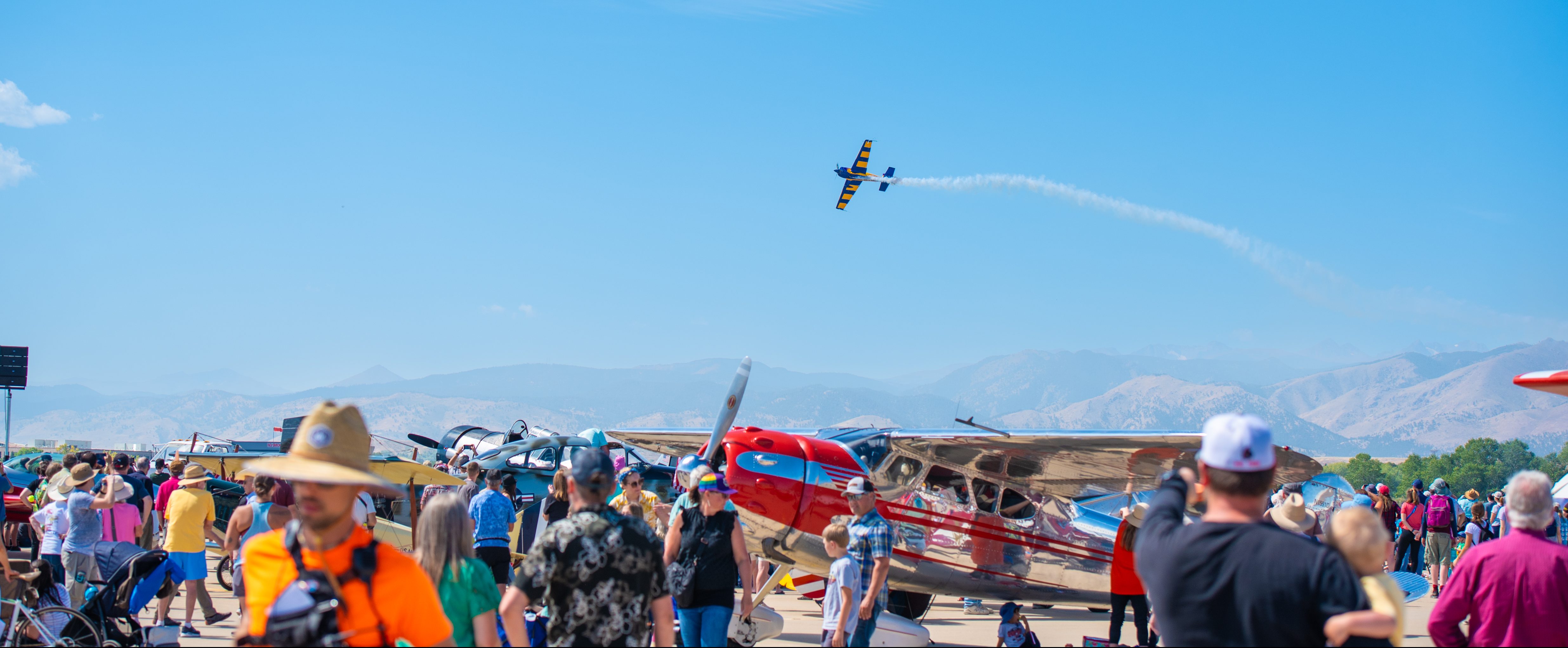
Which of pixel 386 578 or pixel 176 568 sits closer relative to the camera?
pixel 386 578

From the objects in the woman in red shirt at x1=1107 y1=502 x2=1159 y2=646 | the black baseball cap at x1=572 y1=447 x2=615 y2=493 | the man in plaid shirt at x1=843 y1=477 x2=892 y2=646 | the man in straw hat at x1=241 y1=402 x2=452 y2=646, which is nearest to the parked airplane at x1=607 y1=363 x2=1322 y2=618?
the woman in red shirt at x1=1107 y1=502 x2=1159 y2=646

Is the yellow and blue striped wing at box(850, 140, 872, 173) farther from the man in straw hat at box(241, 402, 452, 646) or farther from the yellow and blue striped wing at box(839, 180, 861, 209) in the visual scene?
the man in straw hat at box(241, 402, 452, 646)

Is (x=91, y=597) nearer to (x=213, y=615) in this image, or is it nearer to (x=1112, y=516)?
(x=213, y=615)

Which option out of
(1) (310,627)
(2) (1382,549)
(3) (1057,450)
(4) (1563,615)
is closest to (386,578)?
(1) (310,627)

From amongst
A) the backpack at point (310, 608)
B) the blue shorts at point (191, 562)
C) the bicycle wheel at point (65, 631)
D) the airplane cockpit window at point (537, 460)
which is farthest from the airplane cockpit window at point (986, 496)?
the airplane cockpit window at point (537, 460)

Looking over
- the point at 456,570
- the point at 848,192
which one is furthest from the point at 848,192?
the point at 456,570

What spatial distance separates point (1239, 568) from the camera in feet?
8.91

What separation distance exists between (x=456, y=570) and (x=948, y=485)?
656cm

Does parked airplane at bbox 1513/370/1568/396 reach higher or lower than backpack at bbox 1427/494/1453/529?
higher

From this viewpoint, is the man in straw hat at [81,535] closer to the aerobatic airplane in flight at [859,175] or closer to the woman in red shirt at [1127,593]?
the woman in red shirt at [1127,593]

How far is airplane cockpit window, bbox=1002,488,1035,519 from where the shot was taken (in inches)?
408

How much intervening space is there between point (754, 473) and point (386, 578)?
6138 millimetres

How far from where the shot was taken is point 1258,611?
8.82ft

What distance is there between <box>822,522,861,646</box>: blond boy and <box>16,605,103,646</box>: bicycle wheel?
5032mm
